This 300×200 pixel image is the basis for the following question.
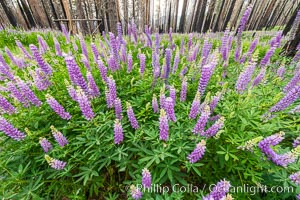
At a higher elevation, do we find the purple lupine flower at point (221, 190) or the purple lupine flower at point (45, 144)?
the purple lupine flower at point (221, 190)

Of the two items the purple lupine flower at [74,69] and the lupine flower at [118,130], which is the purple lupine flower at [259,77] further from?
the purple lupine flower at [74,69]

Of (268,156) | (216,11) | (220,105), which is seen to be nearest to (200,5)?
(216,11)

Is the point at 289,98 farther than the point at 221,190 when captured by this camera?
Yes

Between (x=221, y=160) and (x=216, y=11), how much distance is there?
9.63 meters

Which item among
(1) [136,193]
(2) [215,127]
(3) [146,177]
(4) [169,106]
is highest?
(4) [169,106]

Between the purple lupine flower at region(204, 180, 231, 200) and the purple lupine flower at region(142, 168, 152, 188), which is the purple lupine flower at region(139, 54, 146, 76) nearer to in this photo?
the purple lupine flower at region(142, 168, 152, 188)

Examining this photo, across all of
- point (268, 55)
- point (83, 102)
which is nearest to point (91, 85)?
point (83, 102)

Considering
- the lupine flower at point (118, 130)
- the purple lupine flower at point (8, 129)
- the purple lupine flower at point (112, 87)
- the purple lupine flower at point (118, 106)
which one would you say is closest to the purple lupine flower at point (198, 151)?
the lupine flower at point (118, 130)

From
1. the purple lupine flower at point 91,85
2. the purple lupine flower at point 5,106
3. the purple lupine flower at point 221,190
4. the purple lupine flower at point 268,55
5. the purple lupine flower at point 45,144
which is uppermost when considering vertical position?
the purple lupine flower at point 268,55

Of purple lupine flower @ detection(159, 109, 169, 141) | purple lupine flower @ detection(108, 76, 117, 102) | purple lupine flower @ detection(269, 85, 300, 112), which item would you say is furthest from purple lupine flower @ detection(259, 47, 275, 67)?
purple lupine flower @ detection(108, 76, 117, 102)

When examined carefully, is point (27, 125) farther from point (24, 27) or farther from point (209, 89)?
point (24, 27)

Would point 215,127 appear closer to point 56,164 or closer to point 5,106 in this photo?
point 56,164

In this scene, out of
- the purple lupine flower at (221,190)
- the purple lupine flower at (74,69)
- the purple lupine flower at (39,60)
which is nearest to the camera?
the purple lupine flower at (221,190)

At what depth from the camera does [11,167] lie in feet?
6.31
